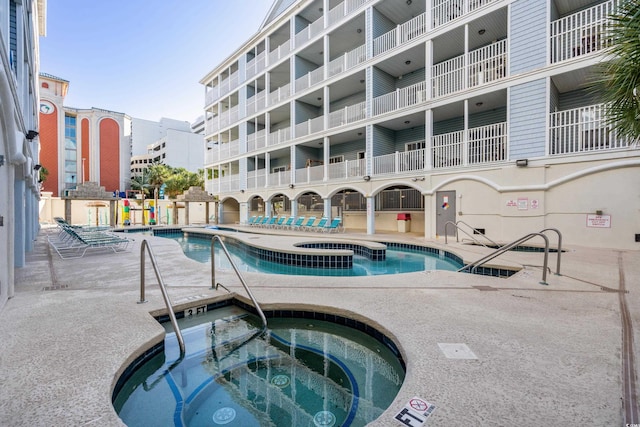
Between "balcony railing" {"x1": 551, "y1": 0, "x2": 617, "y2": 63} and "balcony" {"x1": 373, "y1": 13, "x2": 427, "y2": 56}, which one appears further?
"balcony" {"x1": 373, "y1": 13, "x2": 427, "y2": 56}

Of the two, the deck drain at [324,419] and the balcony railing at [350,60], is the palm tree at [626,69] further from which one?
the balcony railing at [350,60]

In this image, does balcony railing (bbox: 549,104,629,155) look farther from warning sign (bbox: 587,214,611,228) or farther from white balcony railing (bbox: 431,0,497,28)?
white balcony railing (bbox: 431,0,497,28)

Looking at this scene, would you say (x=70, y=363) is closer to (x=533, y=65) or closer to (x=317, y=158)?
(x=533, y=65)

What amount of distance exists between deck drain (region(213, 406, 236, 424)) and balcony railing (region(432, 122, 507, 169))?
37.8 feet

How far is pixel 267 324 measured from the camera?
3996mm

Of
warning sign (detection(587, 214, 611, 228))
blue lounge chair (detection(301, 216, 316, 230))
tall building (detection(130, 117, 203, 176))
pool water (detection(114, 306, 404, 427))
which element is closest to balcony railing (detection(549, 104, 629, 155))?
warning sign (detection(587, 214, 611, 228))

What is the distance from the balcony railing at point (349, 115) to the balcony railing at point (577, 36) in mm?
7497

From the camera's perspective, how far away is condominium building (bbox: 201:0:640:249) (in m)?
9.18

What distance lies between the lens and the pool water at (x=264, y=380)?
7.79ft

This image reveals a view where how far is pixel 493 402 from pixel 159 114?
91354 millimetres

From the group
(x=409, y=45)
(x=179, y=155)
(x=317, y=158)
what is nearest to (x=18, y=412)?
(x=409, y=45)

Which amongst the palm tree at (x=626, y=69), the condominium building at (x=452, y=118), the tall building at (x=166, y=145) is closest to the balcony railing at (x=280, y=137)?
the condominium building at (x=452, y=118)

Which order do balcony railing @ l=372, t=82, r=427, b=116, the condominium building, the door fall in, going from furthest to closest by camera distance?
balcony railing @ l=372, t=82, r=427, b=116 → the door → the condominium building

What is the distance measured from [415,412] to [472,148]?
38.3ft
